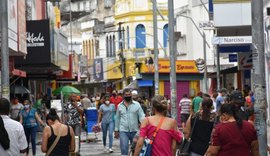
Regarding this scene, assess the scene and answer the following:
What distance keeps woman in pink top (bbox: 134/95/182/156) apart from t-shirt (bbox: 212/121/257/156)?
1078 millimetres

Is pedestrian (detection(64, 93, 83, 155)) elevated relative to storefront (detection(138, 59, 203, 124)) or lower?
lower

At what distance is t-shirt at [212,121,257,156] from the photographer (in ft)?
32.6

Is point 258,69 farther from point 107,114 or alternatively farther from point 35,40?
point 35,40

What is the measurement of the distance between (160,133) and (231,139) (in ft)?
4.30

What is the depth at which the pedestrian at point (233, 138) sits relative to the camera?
992 cm

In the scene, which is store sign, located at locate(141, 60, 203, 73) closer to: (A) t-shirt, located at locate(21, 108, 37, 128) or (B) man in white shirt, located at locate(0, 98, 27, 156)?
(A) t-shirt, located at locate(21, 108, 37, 128)

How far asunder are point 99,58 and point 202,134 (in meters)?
69.1

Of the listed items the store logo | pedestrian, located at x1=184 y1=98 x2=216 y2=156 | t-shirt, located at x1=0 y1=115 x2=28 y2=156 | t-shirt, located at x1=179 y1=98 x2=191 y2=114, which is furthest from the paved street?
t-shirt, located at x1=0 y1=115 x2=28 y2=156

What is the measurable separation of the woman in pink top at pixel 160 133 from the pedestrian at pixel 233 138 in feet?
3.28

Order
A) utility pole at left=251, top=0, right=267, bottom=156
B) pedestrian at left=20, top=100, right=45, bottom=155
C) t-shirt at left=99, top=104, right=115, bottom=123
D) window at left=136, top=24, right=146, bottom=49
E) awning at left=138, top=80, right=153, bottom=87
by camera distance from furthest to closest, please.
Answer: window at left=136, top=24, right=146, bottom=49, awning at left=138, top=80, right=153, bottom=87, t-shirt at left=99, top=104, right=115, bottom=123, pedestrian at left=20, top=100, right=45, bottom=155, utility pole at left=251, top=0, right=267, bottom=156

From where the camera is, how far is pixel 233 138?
32.6 ft

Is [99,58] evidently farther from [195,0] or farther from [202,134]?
[202,134]

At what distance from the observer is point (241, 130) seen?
9.99m

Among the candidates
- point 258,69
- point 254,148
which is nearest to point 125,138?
point 258,69
